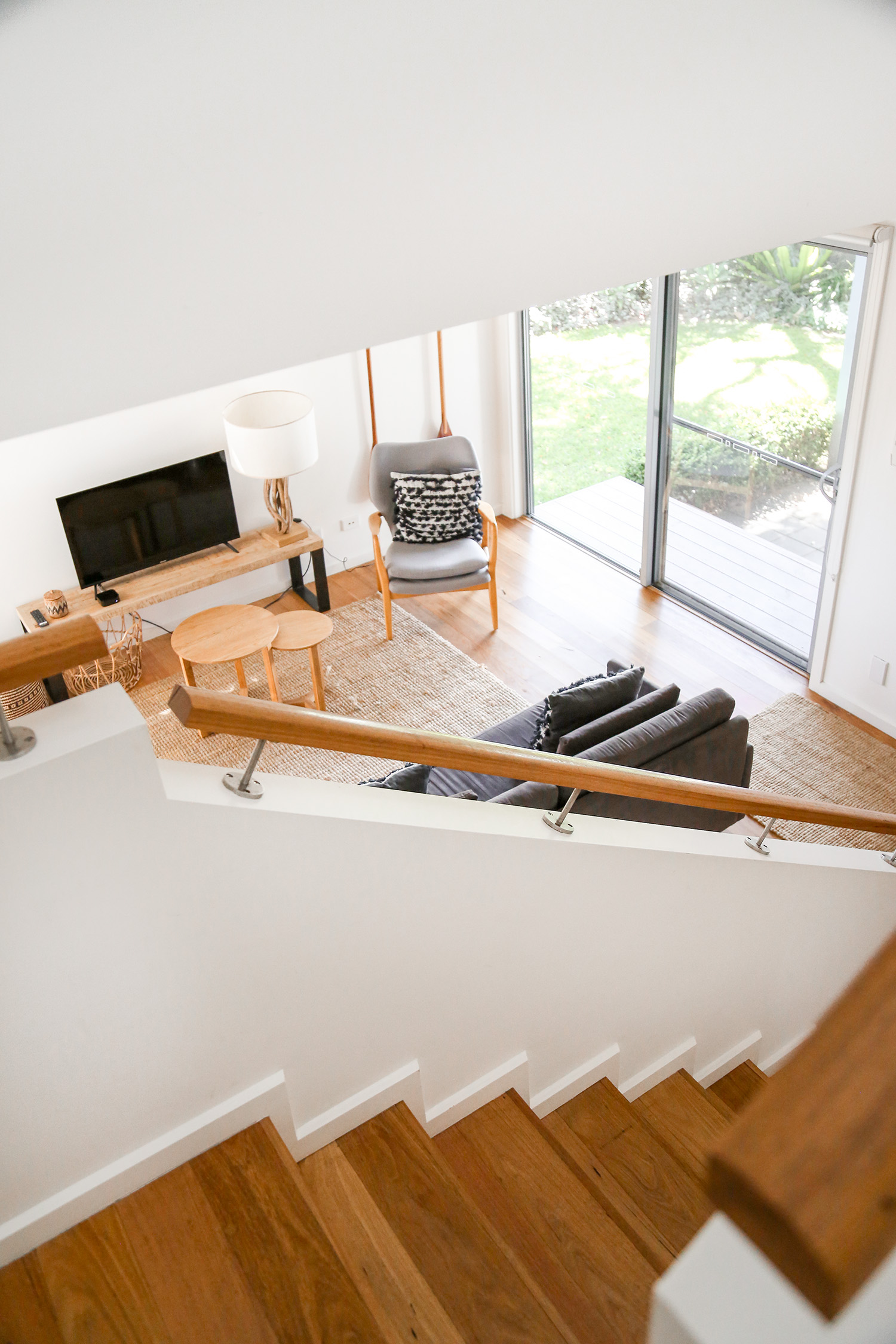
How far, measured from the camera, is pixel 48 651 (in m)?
1.28

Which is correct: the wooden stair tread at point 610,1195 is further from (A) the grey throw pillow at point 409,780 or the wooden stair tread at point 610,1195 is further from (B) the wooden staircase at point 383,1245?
(A) the grey throw pillow at point 409,780

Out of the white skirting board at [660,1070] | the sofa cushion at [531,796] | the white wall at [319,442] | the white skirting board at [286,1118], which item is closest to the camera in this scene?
the white skirting board at [286,1118]

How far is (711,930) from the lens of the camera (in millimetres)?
2430

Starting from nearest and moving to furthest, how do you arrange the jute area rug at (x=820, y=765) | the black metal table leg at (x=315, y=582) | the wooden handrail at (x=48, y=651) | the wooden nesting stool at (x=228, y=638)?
the wooden handrail at (x=48, y=651) < the jute area rug at (x=820, y=765) < the wooden nesting stool at (x=228, y=638) < the black metal table leg at (x=315, y=582)

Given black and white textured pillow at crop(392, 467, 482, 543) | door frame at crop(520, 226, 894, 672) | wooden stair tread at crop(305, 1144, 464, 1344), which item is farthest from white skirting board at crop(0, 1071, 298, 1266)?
black and white textured pillow at crop(392, 467, 482, 543)

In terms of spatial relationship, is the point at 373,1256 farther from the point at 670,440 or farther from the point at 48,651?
the point at 670,440

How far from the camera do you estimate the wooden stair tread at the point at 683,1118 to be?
2.37 metres

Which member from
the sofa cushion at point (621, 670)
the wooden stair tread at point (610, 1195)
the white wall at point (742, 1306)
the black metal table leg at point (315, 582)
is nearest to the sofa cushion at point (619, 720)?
the sofa cushion at point (621, 670)

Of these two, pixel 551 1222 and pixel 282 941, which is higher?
pixel 282 941

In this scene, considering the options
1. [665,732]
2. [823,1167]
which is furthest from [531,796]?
[823,1167]

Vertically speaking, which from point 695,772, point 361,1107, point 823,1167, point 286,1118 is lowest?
point 695,772

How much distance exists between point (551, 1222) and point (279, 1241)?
64 cm

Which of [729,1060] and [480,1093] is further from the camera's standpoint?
[729,1060]

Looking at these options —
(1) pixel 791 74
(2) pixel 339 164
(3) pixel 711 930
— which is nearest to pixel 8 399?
(2) pixel 339 164
